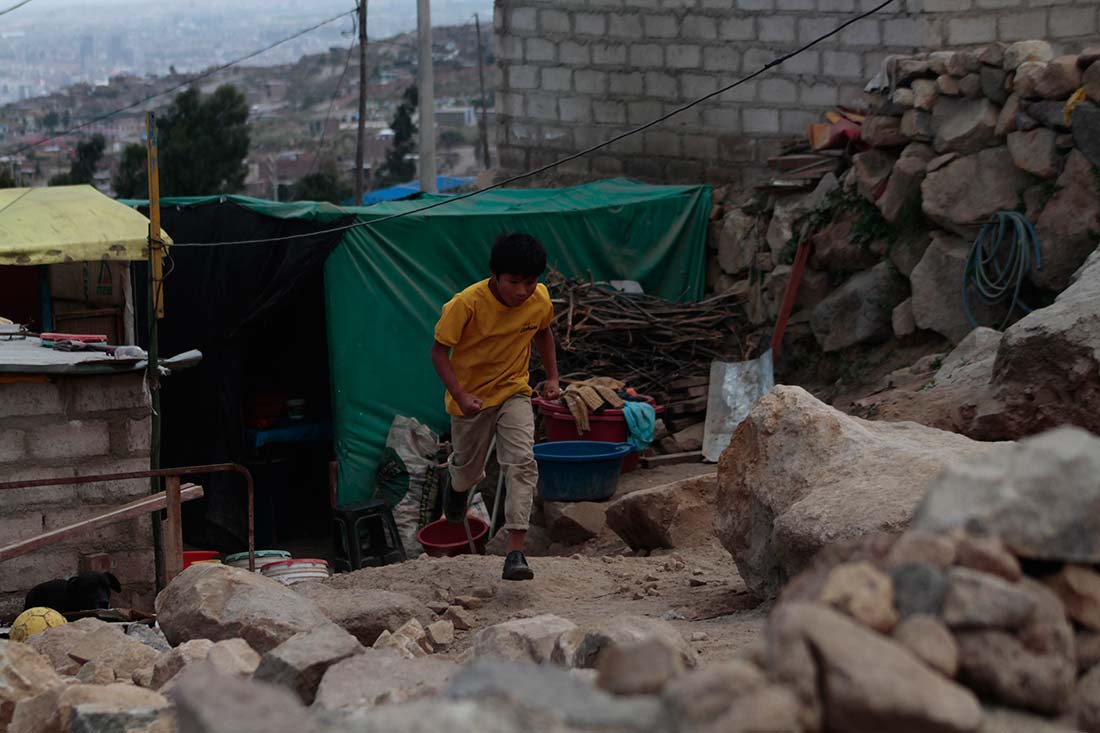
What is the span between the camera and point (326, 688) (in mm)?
3342

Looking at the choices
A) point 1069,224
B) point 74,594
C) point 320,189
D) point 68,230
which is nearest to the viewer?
point 74,594

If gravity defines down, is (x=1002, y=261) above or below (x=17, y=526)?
above

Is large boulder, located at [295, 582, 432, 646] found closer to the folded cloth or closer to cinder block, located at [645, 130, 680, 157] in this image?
the folded cloth

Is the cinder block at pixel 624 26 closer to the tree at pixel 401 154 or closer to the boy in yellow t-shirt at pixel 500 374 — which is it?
the boy in yellow t-shirt at pixel 500 374

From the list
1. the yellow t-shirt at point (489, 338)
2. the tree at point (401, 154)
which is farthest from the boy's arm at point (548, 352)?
the tree at point (401, 154)

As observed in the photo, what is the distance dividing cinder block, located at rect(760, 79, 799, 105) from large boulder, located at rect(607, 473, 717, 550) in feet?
18.6

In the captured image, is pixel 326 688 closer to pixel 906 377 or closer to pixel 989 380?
pixel 989 380

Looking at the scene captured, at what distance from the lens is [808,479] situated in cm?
496

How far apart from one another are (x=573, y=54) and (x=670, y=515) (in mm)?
7114

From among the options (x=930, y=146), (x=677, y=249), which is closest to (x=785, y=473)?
(x=930, y=146)

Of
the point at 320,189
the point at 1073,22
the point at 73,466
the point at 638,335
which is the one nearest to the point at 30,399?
the point at 73,466

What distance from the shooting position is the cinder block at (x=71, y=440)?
730 cm

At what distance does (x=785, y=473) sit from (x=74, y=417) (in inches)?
161

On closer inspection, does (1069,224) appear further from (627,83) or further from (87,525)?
(87,525)
